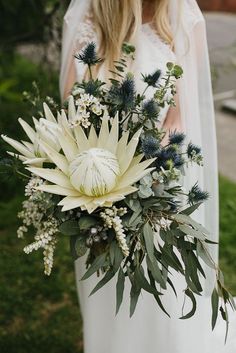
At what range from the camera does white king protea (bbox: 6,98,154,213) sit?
1.62 meters

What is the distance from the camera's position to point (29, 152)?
1.79 m

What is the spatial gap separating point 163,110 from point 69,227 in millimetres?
780

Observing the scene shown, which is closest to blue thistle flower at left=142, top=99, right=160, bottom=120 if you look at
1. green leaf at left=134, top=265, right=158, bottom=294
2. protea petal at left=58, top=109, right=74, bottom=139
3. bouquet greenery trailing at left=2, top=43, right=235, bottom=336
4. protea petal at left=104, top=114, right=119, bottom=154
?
bouquet greenery trailing at left=2, top=43, right=235, bottom=336

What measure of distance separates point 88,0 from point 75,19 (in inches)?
3.8

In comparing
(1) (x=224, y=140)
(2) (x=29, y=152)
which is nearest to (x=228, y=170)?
(1) (x=224, y=140)

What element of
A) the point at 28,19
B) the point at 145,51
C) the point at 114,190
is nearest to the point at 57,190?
the point at 114,190

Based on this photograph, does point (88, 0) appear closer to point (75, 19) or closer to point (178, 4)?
point (75, 19)

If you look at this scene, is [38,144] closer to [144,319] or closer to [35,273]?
[144,319]

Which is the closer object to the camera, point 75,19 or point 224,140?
point 75,19

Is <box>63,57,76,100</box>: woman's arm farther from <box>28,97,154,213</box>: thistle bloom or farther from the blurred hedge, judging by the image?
the blurred hedge

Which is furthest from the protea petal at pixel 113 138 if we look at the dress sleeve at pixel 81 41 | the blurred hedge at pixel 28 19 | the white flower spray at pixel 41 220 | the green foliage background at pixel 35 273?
the blurred hedge at pixel 28 19

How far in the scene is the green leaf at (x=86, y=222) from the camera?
1673mm

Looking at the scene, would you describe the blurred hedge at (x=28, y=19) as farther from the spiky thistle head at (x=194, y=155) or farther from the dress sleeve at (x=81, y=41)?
the spiky thistle head at (x=194, y=155)

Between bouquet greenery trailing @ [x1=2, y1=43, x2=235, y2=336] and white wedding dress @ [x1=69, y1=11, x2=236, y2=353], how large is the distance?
558mm
